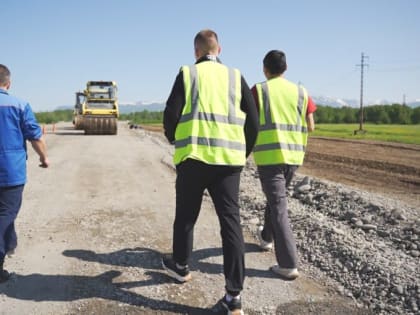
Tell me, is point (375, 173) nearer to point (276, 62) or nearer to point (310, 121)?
point (310, 121)

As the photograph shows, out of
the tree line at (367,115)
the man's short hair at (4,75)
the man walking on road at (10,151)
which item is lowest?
the man walking on road at (10,151)

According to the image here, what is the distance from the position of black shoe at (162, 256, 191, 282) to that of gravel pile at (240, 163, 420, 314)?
4.03ft

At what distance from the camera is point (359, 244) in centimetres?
416

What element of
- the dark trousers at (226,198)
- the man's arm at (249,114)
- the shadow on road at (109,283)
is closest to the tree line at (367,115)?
the shadow on road at (109,283)

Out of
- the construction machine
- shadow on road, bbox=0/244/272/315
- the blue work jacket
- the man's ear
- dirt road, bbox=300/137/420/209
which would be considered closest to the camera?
shadow on road, bbox=0/244/272/315

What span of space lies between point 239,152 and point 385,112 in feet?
289

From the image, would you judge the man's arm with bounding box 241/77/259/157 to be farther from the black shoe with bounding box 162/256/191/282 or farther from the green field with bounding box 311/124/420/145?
the green field with bounding box 311/124/420/145

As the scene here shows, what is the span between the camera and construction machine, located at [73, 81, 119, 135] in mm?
24547

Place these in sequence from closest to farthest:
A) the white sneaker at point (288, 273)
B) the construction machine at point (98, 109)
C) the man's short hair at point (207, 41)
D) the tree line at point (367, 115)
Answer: the man's short hair at point (207, 41) → the white sneaker at point (288, 273) → the construction machine at point (98, 109) → the tree line at point (367, 115)

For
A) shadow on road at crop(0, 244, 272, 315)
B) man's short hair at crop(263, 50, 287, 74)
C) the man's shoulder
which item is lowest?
shadow on road at crop(0, 244, 272, 315)

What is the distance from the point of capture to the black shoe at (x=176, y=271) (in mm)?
3461

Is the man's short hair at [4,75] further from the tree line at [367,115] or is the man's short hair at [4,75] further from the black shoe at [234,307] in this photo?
the tree line at [367,115]

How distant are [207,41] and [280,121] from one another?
1.09 m

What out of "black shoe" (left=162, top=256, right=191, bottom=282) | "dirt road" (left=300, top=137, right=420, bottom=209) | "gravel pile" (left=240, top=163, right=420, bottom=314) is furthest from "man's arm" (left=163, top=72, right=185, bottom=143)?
"dirt road" (left=300, top=137, right=420, bottom=209)
